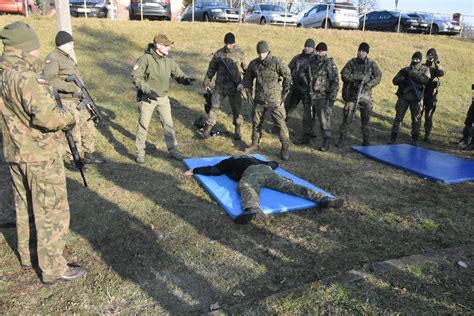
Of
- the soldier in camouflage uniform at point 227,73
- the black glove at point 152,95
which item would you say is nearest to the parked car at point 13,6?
the soldier in camouflage uniform at point 227,73

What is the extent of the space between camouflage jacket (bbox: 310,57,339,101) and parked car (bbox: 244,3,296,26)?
1186 cm

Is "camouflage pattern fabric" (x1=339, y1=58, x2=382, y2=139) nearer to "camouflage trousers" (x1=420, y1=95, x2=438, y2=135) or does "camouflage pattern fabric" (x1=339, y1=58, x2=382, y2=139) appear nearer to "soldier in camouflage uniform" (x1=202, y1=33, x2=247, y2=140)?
"camouflage trousers" (x1=420, y1=95, x2=438, y2=135)

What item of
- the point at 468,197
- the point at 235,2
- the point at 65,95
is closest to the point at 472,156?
the point at 468,197

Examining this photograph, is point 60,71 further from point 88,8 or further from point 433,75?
point 88,8

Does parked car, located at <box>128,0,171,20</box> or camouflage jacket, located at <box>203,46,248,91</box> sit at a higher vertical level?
parked car, located at <box>128,0,171,20</box>

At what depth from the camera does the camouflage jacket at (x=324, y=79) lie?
762 centimetres

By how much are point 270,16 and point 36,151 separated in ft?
57.1

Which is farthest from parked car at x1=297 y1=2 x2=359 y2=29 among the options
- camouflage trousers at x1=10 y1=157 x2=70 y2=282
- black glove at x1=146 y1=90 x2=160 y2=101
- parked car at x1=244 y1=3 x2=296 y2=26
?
camouflage trousers at x1=10 y1=157 x2=70 y2=282

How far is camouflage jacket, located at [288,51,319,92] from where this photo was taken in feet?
26.2

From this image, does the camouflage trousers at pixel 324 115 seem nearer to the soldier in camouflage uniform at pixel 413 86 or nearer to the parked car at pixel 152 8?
the soldier in camouflage uniform at pixel 413 86

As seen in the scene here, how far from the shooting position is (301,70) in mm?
8109

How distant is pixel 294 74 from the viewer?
830 cm

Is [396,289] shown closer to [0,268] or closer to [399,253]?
[399,253]

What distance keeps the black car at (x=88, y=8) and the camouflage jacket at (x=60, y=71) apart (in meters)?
12.4
